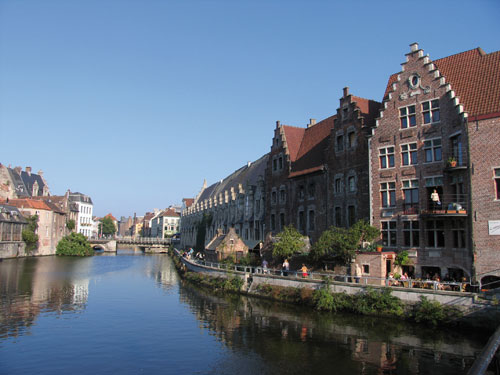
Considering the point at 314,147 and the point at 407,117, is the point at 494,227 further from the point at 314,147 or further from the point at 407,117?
the point at 314,147

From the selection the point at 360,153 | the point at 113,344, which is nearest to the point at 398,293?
the point at 360,153

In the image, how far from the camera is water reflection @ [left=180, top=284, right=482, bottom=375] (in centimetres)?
1741

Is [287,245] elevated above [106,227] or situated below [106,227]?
below

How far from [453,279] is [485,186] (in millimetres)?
6285

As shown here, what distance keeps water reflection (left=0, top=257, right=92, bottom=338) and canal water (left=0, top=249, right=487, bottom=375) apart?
0.37 feet

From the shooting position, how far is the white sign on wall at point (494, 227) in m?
25.2

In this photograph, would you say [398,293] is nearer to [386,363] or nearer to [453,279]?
[453,279]

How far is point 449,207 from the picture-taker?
87.7ft

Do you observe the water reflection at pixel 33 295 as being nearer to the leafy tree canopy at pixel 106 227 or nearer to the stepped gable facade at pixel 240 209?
the stepped gable facade at pixel 240 209

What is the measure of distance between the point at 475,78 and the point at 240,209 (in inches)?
1508

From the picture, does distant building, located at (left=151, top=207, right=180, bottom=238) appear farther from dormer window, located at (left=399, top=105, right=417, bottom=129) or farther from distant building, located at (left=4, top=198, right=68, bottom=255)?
dormer window, located at (left=399, top=105, right=417, bottom=129)

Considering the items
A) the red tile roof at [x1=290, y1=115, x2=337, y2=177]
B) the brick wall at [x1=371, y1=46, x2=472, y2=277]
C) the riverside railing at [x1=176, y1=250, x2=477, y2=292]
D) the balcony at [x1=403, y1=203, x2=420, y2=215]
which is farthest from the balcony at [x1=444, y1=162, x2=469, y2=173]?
the red tile roof at [x1=290, y1=115, x2=337, y2=177]

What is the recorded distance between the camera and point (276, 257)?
38.3m

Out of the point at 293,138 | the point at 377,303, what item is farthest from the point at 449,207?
the point at 293,138
